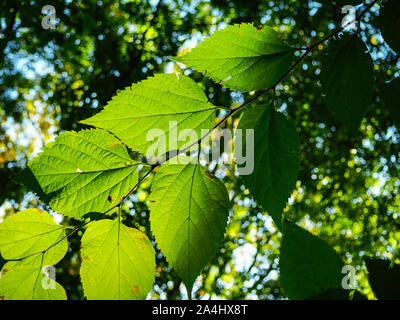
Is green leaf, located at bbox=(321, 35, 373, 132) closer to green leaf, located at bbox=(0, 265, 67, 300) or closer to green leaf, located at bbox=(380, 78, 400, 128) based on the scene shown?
green leaf, located at bbox=(380, 78, 400, 128)

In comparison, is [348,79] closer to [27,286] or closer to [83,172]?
[83,172]

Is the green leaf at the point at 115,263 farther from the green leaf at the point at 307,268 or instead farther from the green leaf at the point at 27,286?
the green leaf at the point at 307,268

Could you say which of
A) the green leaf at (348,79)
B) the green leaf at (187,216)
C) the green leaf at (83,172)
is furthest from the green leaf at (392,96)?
the green leaf at (83,172)

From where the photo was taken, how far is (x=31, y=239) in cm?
48

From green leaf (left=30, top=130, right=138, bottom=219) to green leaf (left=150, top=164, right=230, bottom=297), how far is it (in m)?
0.08

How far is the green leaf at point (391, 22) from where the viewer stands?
0.39 m

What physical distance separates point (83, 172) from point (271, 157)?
0.96 feet

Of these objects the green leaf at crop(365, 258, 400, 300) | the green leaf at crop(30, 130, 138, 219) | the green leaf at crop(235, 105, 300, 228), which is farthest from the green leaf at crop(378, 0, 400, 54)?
the green leaf at crop(30, 130, 138, 219)

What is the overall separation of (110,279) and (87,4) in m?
3.15

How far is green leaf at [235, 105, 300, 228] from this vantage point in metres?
0.42

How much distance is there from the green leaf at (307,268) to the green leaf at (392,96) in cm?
22

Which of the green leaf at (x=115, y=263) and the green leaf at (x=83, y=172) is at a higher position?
the green leaf at (x=83, y=172)

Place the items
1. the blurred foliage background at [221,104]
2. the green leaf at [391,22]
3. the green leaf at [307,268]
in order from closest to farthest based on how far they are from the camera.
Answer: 1. the green leaf at [307,268]
2. the green leaf at [391,22]
3. the blurred foliage background at [221,104]
